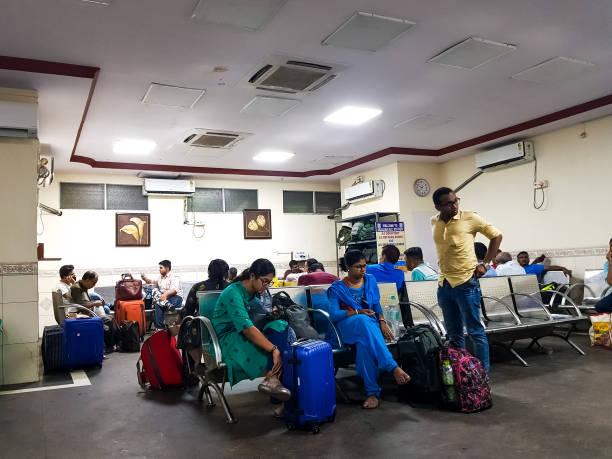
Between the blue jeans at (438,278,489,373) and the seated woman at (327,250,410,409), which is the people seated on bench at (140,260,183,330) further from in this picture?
the blue jeans at (438,278,489,373)

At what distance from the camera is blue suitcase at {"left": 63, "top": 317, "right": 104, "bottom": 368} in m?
5.54

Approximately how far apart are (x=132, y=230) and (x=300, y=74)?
18.6 ft

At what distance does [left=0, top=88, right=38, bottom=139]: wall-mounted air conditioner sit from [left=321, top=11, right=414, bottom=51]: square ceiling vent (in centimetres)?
308

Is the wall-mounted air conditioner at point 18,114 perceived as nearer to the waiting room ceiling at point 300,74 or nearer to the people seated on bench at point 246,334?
the waiting room ceiling at point 300,74

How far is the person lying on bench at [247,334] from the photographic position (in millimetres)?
3426

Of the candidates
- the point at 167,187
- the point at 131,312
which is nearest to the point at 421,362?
the point at 131,312

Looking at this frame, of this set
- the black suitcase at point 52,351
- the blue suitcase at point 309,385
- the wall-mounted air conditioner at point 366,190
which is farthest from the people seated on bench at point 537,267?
the black suitcase at point 52,351

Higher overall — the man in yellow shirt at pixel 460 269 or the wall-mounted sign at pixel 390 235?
the wall-mounted sign at pixel 390 235

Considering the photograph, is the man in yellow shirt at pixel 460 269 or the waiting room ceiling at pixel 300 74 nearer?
the man in yellow shirt at pixel 460 269

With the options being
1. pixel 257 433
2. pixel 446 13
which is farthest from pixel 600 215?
pixel 257 433

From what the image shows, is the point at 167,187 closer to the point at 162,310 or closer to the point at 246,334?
the point at 162,310

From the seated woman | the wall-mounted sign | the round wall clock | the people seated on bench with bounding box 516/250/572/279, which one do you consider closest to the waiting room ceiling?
the round wall clock

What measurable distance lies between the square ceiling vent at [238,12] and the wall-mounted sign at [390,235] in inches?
208

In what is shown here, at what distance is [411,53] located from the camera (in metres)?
4.97
